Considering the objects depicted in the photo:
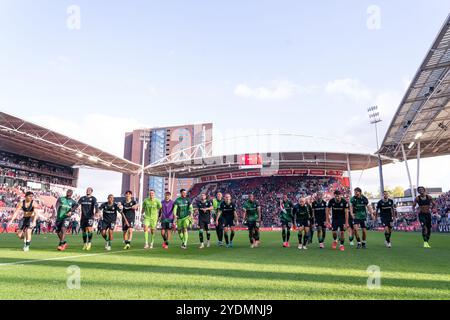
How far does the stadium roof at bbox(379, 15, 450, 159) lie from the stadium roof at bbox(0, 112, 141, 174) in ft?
120

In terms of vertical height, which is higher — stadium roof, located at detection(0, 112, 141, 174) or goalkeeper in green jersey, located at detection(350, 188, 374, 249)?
stadium roof, located at detection(0, 112, 141, 174)

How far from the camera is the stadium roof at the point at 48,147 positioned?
117ft

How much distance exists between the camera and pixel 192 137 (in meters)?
134

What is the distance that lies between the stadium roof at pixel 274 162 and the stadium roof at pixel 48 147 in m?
6.52

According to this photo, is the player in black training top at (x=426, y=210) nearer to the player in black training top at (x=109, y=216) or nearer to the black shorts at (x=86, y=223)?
the player in black training top at (x=109, y=216)

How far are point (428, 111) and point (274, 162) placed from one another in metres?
25.7

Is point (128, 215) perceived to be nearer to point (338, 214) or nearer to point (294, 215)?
point (294, 215)

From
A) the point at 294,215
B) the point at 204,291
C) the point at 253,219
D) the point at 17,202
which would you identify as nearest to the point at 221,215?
the point at 253,219

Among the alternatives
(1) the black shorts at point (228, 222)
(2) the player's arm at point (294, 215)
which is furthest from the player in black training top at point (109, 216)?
(2) the player's arm at point (294, 215)

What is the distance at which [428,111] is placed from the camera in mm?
30656

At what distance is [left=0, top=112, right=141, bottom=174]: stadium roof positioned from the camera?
117 feet

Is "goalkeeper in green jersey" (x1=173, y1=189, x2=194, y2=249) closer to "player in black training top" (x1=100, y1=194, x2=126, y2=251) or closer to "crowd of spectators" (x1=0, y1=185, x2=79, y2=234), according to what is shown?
"player in black training top" (x1=100, y1=194, x2=126, y2=251)

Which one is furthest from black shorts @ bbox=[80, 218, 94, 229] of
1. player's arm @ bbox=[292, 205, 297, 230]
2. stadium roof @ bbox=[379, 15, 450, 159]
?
stadium roof @ bbox=[379, 15, 450, 159]

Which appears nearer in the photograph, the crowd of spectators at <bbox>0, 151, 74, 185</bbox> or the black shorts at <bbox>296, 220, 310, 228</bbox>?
the black shorts at <bbox>296, 220, 310, 228</bbox>
